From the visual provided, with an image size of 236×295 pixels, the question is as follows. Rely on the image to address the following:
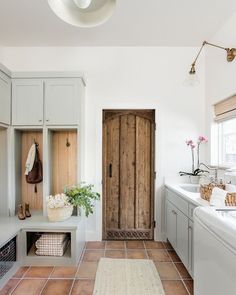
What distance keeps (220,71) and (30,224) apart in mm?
2982

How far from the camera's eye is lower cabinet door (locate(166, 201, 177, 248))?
2.68 meters

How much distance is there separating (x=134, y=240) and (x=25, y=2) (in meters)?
3.28

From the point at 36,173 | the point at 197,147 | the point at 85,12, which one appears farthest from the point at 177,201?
the point at 85,12

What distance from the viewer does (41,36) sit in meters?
3.02

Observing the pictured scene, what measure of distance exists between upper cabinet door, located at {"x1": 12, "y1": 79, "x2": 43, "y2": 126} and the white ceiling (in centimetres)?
66

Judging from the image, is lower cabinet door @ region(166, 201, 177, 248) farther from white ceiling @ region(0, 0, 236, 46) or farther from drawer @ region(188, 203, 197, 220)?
white ceiling @ region(0, 0, 236, 46)

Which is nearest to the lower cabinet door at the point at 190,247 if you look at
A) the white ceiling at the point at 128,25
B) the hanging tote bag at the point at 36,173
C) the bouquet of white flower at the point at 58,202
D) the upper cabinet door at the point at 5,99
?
the bouquet of white flower at the point at 58,202

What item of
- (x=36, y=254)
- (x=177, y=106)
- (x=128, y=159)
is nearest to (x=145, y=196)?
(x=128, y=159)

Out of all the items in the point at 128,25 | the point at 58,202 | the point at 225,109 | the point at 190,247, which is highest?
the point at 128,25

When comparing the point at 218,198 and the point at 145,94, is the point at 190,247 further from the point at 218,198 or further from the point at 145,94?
the point at 145,94

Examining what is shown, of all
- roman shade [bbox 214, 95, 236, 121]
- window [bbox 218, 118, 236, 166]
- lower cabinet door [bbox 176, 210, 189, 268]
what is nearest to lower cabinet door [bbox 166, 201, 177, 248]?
lower cabinet door [bbox 176, 210, 189, 268]

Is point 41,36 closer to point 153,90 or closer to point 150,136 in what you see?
point 153,90

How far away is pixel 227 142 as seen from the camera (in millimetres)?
2891

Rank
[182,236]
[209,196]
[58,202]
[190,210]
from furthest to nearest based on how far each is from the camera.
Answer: [58,202] < [182,236] < [190,210] < [209,196]
